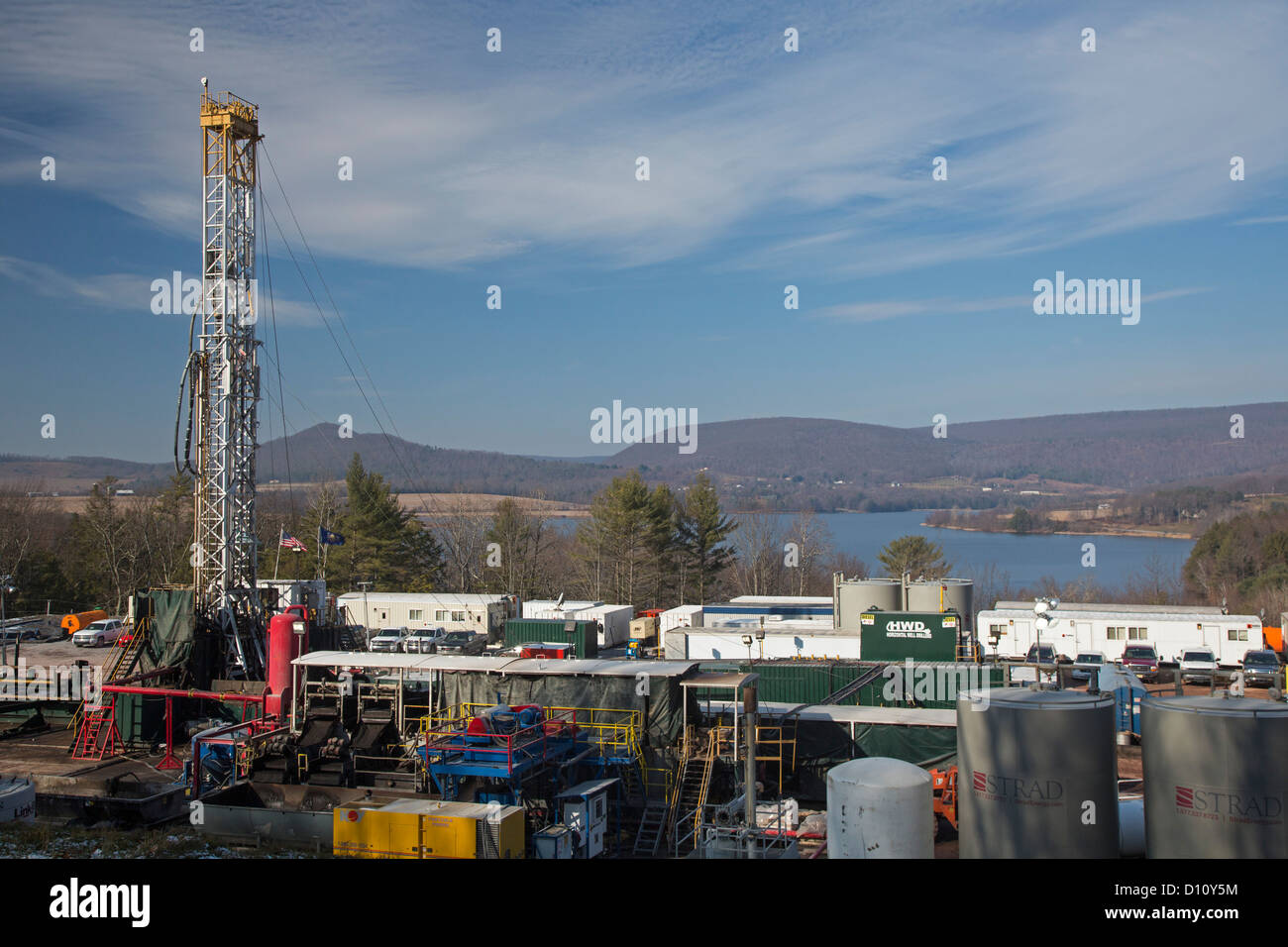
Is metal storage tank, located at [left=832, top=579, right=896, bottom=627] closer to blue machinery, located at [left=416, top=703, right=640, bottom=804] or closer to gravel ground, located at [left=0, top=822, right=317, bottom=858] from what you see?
blue machinery, located at [left=416, top=703, right=640, bottom=804]

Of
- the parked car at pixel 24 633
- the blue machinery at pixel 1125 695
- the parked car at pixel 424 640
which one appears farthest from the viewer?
the parked car at pixel 24 633

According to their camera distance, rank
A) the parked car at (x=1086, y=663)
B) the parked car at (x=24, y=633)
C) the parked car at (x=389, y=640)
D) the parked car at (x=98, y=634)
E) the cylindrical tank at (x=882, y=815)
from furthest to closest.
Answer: the parked car at (x=24, y=633) → the parked car at (x=98, y=634) → the parked car at (x=389, y=640) → the parked car at (x=1086, y=663) → the cylindrical tank at (x=882, y=815)

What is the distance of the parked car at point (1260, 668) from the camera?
2925cm

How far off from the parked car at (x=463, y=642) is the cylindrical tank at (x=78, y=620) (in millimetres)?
15096

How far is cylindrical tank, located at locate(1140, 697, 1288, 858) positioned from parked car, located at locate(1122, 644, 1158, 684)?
22.3 metres

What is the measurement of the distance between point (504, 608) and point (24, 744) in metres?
Result: 19.2

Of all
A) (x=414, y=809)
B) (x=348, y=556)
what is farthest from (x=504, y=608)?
(x=414, y=809)

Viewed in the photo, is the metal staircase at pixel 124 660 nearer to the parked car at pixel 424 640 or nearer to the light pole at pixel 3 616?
the light pole at pixel 3 616

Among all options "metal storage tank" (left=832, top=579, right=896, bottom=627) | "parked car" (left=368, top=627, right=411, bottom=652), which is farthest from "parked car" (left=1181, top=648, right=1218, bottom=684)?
"parked car" (left=368, top=627, right=411, bottom=652)

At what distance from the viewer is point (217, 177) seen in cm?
2886

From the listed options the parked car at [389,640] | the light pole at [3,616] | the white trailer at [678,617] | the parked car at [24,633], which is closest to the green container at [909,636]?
the white trailer at [678,617]

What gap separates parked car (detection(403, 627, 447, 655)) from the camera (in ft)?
116

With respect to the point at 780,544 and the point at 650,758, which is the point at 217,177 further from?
the point at 780,544
